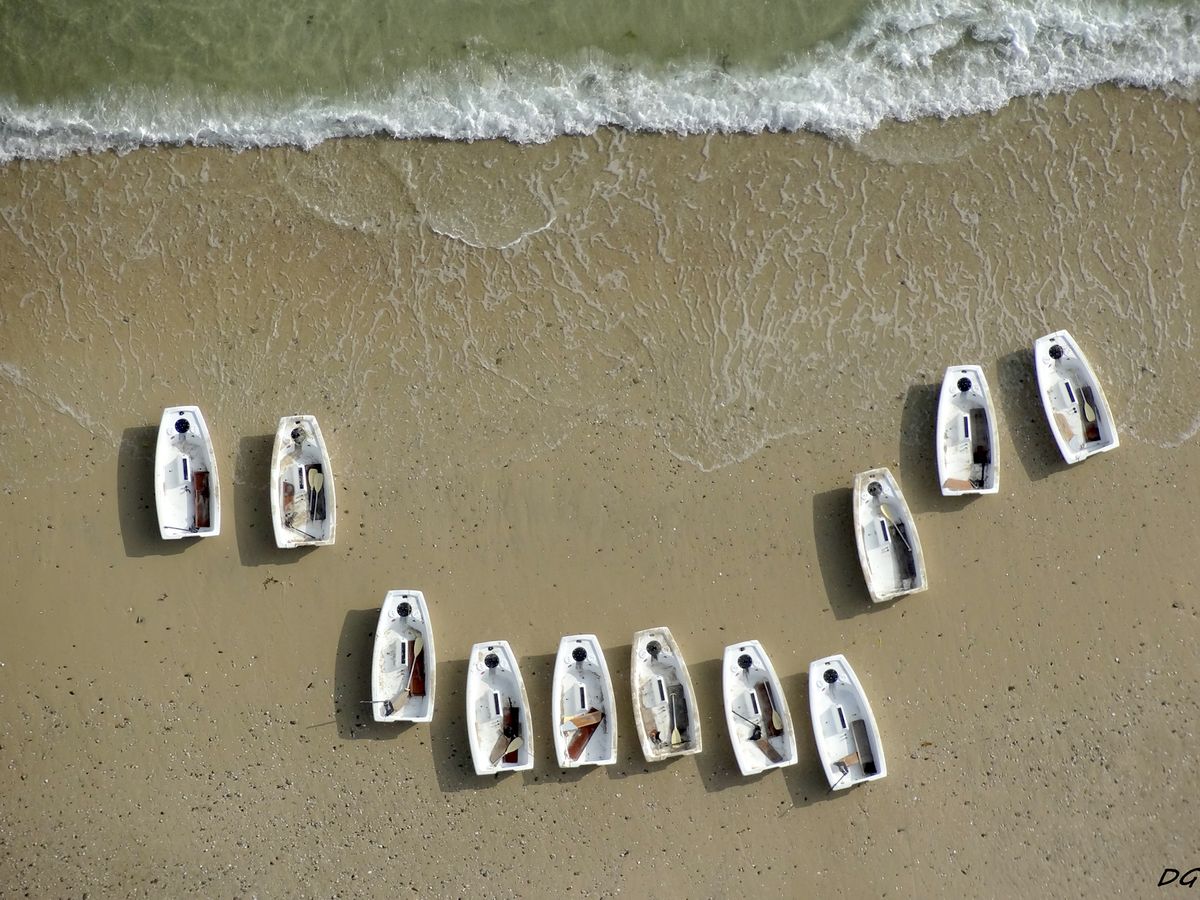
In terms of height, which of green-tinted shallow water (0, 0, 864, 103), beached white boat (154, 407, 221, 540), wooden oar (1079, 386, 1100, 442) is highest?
green-tinted shallow water (0, 0, 864, 103)

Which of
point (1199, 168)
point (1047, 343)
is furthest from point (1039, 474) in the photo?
point (1199, 168)

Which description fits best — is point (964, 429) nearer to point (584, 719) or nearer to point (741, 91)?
point (741, 91)

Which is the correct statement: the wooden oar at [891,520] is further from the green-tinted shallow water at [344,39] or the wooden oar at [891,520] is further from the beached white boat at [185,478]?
the beached white boat at [185,478]

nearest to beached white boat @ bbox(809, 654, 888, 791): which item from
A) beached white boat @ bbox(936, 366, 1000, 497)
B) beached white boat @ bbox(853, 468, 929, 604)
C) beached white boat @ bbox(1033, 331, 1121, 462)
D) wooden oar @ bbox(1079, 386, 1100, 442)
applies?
beached white boat @ bbox(853, 468, 929, 604)

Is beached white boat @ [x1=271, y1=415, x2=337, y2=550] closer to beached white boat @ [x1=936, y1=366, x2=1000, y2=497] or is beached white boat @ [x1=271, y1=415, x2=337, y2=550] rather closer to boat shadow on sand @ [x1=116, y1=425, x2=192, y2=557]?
boat shadow on sand @ [x1=116, y1=425, x2=192, y2=557]

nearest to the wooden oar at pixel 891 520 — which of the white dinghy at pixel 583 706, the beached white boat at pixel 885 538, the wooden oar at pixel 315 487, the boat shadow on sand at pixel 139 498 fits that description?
the beached white boat at pixel 885 538
